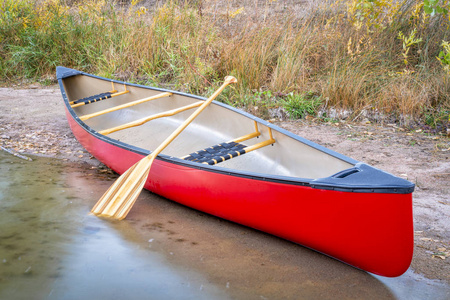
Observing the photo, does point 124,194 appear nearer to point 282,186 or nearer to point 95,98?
point 282,186

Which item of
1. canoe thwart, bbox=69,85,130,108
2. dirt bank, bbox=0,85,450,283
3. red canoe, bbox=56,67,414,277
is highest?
canoe thwart, bbox=69,85,130,108

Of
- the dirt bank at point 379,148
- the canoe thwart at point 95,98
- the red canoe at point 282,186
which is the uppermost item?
the canoe thwart at point 95,98

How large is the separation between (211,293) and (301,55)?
4.27 metres

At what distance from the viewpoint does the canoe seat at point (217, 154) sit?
3.15 m

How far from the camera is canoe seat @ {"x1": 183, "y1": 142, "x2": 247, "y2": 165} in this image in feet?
10.3

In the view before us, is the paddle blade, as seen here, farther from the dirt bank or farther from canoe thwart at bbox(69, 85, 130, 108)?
canoe thwart at bbox(69, 85, 130, 108)

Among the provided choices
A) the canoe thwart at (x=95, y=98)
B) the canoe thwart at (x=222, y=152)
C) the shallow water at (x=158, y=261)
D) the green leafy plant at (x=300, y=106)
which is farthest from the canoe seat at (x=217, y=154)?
the green leafy plant at (x=300, y=106)

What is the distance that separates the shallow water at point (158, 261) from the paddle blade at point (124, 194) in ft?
0.23

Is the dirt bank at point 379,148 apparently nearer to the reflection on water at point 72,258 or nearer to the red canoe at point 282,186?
the red canoe at point 282,186

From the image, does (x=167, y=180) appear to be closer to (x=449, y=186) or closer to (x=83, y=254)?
(x=83, y=254)

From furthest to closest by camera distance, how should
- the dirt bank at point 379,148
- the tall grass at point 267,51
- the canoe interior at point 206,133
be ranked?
1. the tall grass at point 267,51
2. the canoe interior at point 206,133
3. the dirt bank at point 379,148

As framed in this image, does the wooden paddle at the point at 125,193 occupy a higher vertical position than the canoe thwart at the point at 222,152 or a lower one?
lower

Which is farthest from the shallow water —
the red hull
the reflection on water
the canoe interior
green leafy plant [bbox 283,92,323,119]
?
green leafy plant [bbox 283,92,323,119]

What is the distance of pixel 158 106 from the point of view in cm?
492
